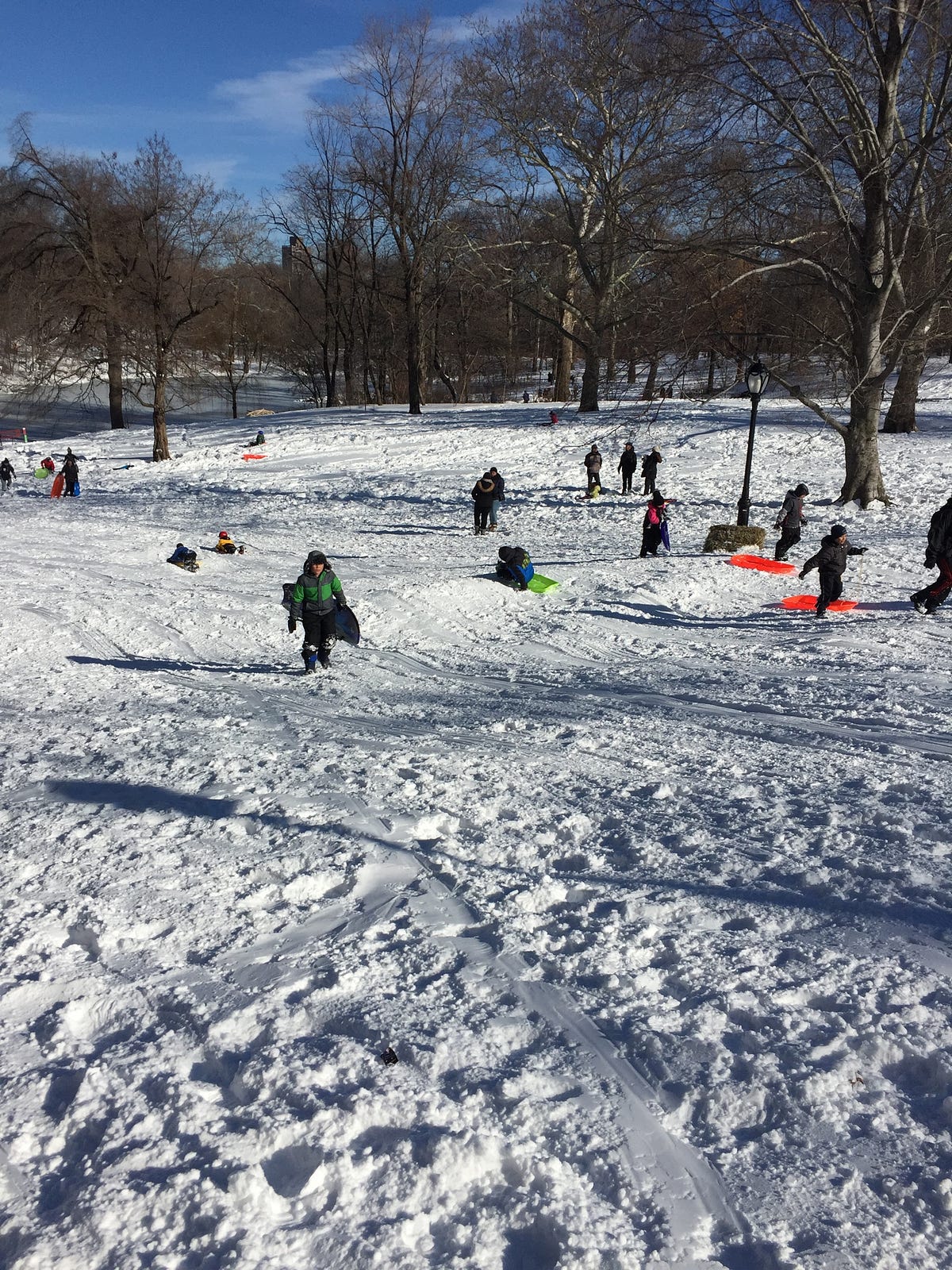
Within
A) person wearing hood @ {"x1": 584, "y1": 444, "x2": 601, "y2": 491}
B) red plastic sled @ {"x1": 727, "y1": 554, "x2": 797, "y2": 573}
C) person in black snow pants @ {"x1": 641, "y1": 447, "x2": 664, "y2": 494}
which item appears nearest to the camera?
red plastic sled @ {"x1": 727, "y1": 554, "x2": 797, "y2": 573}

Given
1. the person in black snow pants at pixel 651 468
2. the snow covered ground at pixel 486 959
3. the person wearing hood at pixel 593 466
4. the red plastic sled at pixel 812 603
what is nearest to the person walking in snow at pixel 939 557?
the snow covered ground at pixel 486 959

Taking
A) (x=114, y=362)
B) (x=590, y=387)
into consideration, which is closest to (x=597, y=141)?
(x=590, y=387)

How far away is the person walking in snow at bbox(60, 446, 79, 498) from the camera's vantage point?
985 inches

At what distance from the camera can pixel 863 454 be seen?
18359 millimetres

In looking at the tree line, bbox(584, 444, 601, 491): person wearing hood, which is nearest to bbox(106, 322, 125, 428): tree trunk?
the tree line

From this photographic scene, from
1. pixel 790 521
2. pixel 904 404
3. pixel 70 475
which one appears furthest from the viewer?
pixel 904 404

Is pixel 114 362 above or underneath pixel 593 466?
above

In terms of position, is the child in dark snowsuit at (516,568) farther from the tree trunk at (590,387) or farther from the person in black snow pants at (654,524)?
the tree trunk at (590,387)

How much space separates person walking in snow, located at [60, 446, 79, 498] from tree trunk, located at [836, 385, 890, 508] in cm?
2075

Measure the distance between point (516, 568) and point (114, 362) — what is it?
27861 millimetres

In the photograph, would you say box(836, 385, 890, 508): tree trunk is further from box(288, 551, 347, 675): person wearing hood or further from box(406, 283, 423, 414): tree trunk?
box(406, 283, 423, 414): tree trunk

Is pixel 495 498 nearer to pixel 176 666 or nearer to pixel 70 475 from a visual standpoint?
pixel 176 666

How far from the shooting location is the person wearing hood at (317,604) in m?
9.88

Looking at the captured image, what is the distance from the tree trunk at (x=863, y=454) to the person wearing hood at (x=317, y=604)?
12968mm
